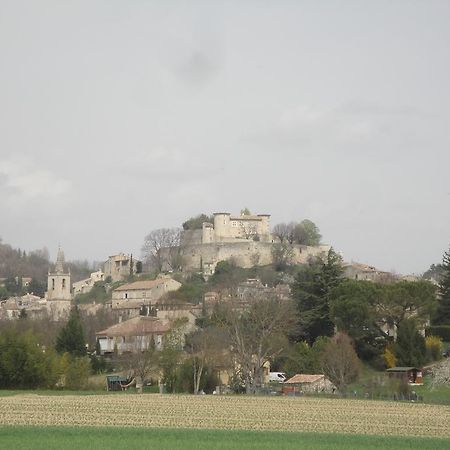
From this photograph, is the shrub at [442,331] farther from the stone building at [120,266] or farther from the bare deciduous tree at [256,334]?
the stone building at [120,266]

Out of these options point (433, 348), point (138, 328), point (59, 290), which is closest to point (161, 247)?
point (59, 290)

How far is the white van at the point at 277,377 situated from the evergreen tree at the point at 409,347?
7419 mm

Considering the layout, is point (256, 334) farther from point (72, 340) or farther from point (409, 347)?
point (72, 340)

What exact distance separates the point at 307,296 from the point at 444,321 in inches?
480

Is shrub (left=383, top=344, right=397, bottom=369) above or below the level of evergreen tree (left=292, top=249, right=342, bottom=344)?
below

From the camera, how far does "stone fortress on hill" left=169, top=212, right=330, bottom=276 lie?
135 m

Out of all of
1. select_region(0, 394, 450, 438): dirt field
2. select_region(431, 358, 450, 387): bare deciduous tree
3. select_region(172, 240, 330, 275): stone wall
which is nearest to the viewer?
select_region(0, 394, 450, 438): dirt field

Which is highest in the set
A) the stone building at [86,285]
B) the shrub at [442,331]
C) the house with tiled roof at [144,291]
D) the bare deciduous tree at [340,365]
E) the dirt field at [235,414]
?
the stone building at [86,285]

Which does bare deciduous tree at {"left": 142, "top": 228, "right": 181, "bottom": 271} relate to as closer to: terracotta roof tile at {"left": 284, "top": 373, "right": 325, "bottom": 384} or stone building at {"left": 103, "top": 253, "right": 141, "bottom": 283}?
stone building at {"left": 103, "top": 253, "right": 141, "bottom": 283}

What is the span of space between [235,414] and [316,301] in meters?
33.2

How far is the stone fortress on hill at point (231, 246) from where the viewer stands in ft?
444

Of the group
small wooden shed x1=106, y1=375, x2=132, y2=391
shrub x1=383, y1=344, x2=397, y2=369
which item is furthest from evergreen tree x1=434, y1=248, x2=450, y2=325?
small wooden shed x1=106, y1=375, x2=132, y2=391

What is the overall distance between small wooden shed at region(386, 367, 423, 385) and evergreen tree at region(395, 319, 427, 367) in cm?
233

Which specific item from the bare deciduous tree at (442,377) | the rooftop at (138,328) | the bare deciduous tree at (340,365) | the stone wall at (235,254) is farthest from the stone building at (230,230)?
the bare deciduous tree at (442,377)
